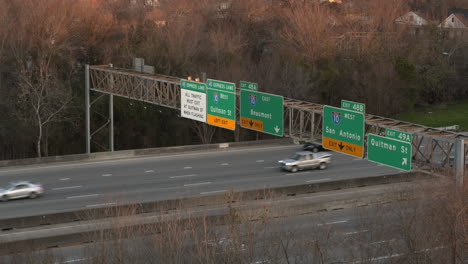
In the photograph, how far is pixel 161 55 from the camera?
5197 cm

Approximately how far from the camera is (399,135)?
850 inches

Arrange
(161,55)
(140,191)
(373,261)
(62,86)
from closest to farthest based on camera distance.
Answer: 1. (373,261)
2. (140,191)
3. (62,86)
4. (161,55)

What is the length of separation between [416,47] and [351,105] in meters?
44.7

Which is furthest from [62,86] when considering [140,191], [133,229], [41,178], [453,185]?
[453,185]

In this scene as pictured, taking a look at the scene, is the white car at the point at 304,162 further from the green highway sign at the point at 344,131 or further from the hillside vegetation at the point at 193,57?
the green highway sign at the point at 344,131

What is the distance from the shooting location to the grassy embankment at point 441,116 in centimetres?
5625

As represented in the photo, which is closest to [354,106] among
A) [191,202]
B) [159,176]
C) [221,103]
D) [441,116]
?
[221,103]

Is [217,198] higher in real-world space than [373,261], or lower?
lower

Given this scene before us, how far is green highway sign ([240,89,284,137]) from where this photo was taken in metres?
26.0

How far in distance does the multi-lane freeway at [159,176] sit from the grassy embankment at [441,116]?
17.1m

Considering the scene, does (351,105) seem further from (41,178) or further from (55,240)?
(41,178)

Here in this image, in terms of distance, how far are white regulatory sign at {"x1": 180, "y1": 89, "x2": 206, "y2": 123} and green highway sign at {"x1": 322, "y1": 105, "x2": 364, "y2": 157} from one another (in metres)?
6.84

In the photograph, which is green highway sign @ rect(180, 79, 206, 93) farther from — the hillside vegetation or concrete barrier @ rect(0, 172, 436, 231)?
the hillside vegetation

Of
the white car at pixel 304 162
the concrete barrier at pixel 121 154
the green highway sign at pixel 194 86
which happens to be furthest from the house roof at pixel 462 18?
the green highway sign at pixel 194 86
